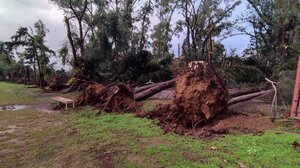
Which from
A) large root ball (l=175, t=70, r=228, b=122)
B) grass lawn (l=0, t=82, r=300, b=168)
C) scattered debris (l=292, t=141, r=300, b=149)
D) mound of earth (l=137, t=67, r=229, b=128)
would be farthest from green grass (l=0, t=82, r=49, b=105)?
scattered debris (l=292, t=141, r=300, b=149)

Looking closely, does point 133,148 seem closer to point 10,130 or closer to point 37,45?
point 10,130

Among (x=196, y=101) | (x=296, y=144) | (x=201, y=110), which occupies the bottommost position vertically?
(x=296, y=144)

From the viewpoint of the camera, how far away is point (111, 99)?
9141mm

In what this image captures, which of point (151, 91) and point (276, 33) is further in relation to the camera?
point (276, 33)

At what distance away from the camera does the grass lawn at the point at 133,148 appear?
4.05 m

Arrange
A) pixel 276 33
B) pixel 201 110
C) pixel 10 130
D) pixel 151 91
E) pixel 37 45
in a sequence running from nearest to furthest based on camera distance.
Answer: pixel 201 110 → pixel 10 130 → pixel 151 91 → pixel 276 33 → pixel 37 45

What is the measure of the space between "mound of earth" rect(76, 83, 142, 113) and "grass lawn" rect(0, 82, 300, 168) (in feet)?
6.87

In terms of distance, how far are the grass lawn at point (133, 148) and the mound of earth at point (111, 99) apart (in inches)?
82.4

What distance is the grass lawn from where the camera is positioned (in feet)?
13.3

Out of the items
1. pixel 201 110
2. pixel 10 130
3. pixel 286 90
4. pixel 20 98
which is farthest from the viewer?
pixel 20 98

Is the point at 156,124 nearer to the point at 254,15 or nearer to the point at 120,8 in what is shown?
the point at 254,15

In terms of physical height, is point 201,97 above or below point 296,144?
above

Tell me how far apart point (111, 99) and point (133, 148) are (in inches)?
179

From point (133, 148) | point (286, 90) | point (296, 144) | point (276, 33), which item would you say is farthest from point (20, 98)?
point (276, 33)
